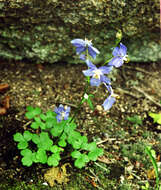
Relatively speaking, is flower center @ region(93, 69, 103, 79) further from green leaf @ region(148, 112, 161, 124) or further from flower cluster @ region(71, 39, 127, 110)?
green leaf @ region(148, 112, 161, 124)

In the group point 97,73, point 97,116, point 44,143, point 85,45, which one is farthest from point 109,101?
point 97,116

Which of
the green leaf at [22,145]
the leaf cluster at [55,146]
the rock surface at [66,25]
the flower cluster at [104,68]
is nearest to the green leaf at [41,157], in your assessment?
the leaf cluster at [55,146]

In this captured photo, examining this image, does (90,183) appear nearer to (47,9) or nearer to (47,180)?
(47,180)

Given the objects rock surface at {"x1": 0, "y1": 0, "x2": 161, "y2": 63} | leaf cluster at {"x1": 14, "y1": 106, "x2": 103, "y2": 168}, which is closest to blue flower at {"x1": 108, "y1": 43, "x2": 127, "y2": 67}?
leaf cluster at {"x1": 14, "y1": 106, "x2": 103, "y2": 168}

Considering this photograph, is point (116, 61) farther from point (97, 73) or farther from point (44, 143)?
point (44, 143)

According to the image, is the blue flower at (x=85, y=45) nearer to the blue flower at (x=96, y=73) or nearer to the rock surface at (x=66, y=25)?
the blue flower at (x=96, y=73)

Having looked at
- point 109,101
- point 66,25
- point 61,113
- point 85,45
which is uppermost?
point 85,45
